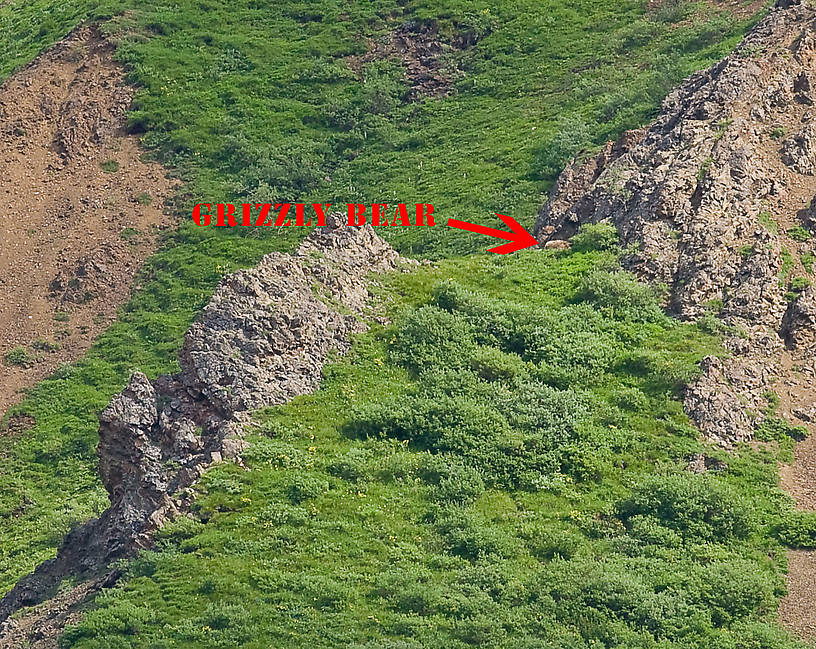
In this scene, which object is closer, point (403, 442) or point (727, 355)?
point (403, 442)

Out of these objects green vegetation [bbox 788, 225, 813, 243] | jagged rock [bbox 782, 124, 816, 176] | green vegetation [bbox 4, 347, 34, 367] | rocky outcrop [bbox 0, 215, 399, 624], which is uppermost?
jagged rock [bbox 782, 124, 816, 176]

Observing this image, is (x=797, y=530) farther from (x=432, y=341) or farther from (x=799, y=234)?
(x=799, y=234)

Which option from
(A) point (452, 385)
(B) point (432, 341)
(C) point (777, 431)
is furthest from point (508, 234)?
(C) point (777, 431)

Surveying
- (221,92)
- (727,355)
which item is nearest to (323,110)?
(221,92)

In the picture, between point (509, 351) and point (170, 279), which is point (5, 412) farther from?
point (509, 351)

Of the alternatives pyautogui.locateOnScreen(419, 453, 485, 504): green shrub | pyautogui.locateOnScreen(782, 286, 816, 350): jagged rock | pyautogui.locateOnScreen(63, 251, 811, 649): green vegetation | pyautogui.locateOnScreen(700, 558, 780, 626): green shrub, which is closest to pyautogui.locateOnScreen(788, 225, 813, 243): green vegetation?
pyautogui.locateOnScreen(782, 286, 816, 350): jagged rock

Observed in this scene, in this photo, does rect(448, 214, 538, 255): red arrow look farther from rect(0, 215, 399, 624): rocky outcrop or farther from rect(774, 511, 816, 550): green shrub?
rect(774, 511, 816, 550): green shrub
